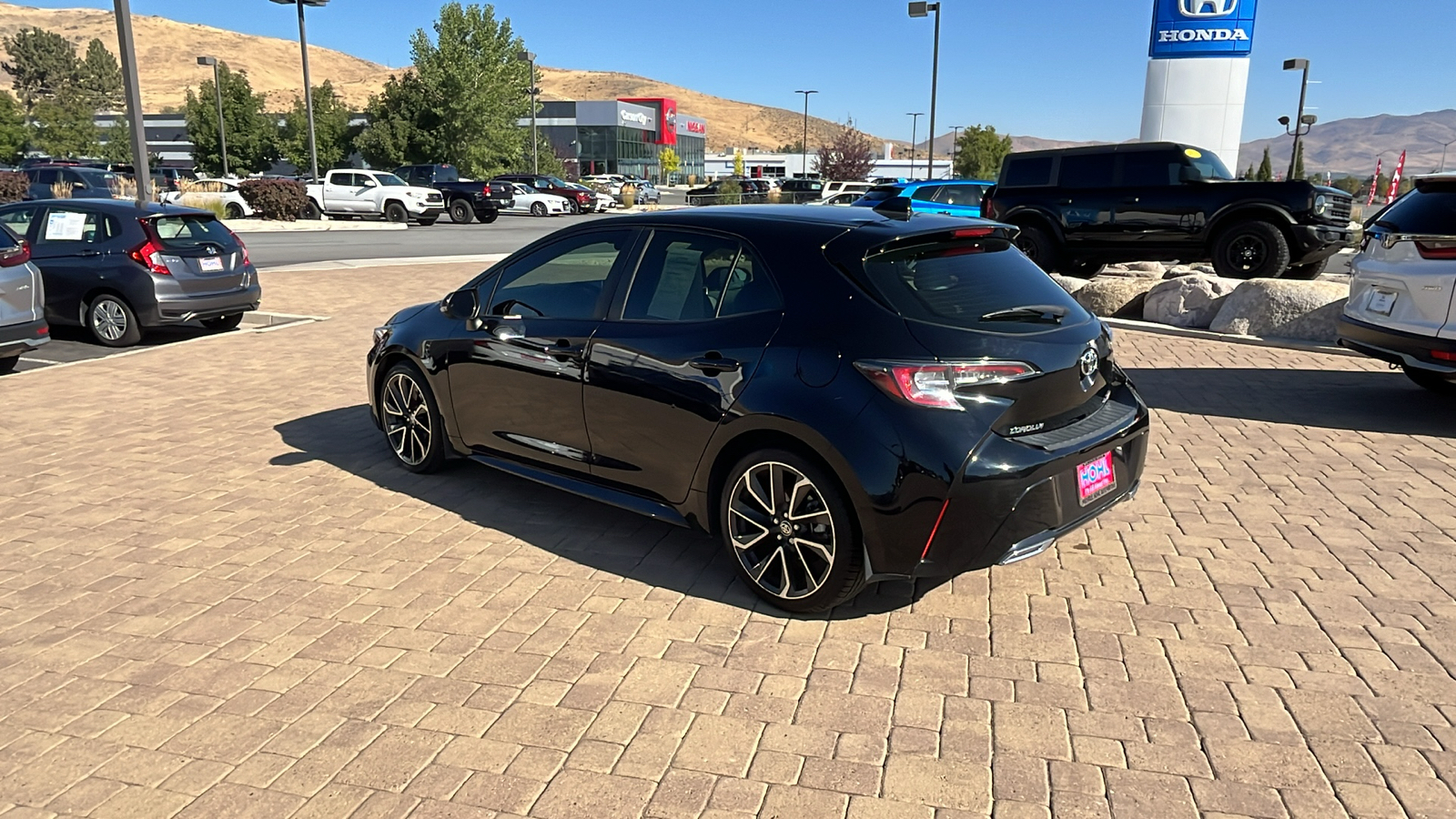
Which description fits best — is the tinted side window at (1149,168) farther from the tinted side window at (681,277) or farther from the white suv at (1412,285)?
the tinted side window at (681,277)

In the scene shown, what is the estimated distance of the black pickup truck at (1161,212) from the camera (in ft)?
41.4

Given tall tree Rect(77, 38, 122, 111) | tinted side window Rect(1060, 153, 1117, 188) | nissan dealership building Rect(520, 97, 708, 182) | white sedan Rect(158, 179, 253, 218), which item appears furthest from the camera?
tall tree Rect(77, 38, 122, 111)

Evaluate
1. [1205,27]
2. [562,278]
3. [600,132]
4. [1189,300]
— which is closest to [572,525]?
[562,278]

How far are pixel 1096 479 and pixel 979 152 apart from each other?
2751 inches

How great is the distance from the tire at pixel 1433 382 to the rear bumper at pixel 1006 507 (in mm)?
5092

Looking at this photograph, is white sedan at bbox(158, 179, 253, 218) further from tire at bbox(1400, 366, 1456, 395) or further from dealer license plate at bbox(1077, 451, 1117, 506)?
dealer license plate at bbox(1077, 451, 1117, 506)

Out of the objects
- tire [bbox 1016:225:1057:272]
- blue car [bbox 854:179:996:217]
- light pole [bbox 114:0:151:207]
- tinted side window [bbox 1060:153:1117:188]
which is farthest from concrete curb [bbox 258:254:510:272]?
tinted side window [bbox 1060:153:1117:188]

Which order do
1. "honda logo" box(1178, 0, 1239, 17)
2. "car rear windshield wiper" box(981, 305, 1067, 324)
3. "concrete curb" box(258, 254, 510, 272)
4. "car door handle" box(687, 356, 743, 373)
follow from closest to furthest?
1. "car rear windshield wiper" box(981, 305, 1067, 324)
2. "car door handle" box(687, 356, 743, 373)
3. "concrete curb" box(258, 254, 510, 272)
4. "honda logo" box(1178, 0, 1239, 17)

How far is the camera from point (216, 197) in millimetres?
31125

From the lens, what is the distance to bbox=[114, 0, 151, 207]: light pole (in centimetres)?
1326

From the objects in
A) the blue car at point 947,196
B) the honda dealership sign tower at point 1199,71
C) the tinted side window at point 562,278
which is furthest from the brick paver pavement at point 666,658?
the honda dealership sign tower at point 1199,71

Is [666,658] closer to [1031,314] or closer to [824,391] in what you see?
[824,391]

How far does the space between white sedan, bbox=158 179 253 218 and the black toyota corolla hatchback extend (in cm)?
2768

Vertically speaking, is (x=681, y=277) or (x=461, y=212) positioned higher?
(x=681, y=277)
